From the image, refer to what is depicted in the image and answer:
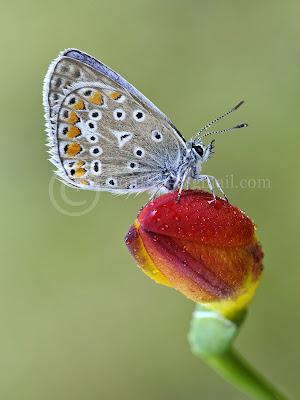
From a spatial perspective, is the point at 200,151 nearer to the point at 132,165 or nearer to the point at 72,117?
the point at 132,165

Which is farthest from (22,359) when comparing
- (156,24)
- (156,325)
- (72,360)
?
(156,24)

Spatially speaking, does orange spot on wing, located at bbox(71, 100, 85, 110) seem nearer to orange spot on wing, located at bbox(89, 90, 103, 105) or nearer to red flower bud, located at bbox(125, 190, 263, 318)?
orange spot on wing, located at bbox(89, 90, 103, 105)

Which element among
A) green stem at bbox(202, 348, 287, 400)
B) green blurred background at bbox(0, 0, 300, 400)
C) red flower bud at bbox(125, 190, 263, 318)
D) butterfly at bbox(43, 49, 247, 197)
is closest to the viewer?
red flower bud at bbox(125, 190, 263, 318)

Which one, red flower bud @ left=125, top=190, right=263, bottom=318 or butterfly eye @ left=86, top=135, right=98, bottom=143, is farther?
butterfly eye @ left=86, top=135, right=98, bottom=143

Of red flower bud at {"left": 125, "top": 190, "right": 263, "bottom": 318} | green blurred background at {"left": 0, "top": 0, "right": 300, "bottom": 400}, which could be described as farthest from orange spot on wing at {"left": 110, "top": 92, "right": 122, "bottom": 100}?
green blurred background at {"left": 0, "top": 0, "right": 300, "bottom": 400}

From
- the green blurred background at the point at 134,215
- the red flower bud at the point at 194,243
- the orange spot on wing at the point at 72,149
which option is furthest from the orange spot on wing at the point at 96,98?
the green blurred background at the point at 134,215

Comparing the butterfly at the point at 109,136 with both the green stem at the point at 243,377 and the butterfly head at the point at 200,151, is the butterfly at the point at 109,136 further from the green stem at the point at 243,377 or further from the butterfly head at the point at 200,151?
the green stem at the point at 243,377

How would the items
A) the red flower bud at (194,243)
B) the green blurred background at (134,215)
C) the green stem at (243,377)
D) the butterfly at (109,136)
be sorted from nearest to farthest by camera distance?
the red flower bud at (194,243) < the green stem at (243,377) < the butterfly at (109,136) < the green blurred background at (134,215)
